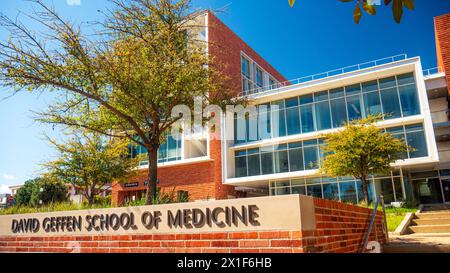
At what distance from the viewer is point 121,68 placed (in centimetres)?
836

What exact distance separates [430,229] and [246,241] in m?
11.0

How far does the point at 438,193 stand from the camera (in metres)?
27.8

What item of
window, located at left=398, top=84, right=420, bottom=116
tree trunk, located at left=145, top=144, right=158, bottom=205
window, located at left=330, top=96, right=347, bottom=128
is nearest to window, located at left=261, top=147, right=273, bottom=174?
window, located at left=330, top=96, right=347, bottom=128

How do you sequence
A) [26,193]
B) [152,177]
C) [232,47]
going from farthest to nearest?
[26,193]
[232,47]
[152,177]

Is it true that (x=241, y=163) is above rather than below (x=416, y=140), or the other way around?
below

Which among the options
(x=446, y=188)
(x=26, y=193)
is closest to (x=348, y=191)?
(x=446, y=188)

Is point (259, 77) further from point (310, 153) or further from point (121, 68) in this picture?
point (121, 68)

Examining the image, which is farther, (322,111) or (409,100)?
(322,111)

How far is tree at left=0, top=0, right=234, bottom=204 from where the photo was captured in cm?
805

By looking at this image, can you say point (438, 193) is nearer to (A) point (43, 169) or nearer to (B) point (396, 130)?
(B) point (396, 130)

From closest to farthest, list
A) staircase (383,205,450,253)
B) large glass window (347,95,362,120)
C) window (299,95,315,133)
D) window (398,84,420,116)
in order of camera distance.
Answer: staircase (383,205,450,253) → window (398,84,420,116) → large glass window (347,95,362,120) → window (299,95,315,133)

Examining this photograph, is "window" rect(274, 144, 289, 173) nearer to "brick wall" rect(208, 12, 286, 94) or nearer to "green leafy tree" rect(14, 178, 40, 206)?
"brick wall" rect(208, 12, 286, 94)

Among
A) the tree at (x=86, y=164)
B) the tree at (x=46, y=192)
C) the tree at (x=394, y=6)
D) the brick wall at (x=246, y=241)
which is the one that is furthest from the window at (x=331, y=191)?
the tree at (x=46, y=192)

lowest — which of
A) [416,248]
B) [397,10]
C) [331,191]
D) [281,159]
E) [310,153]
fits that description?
[416,248]
